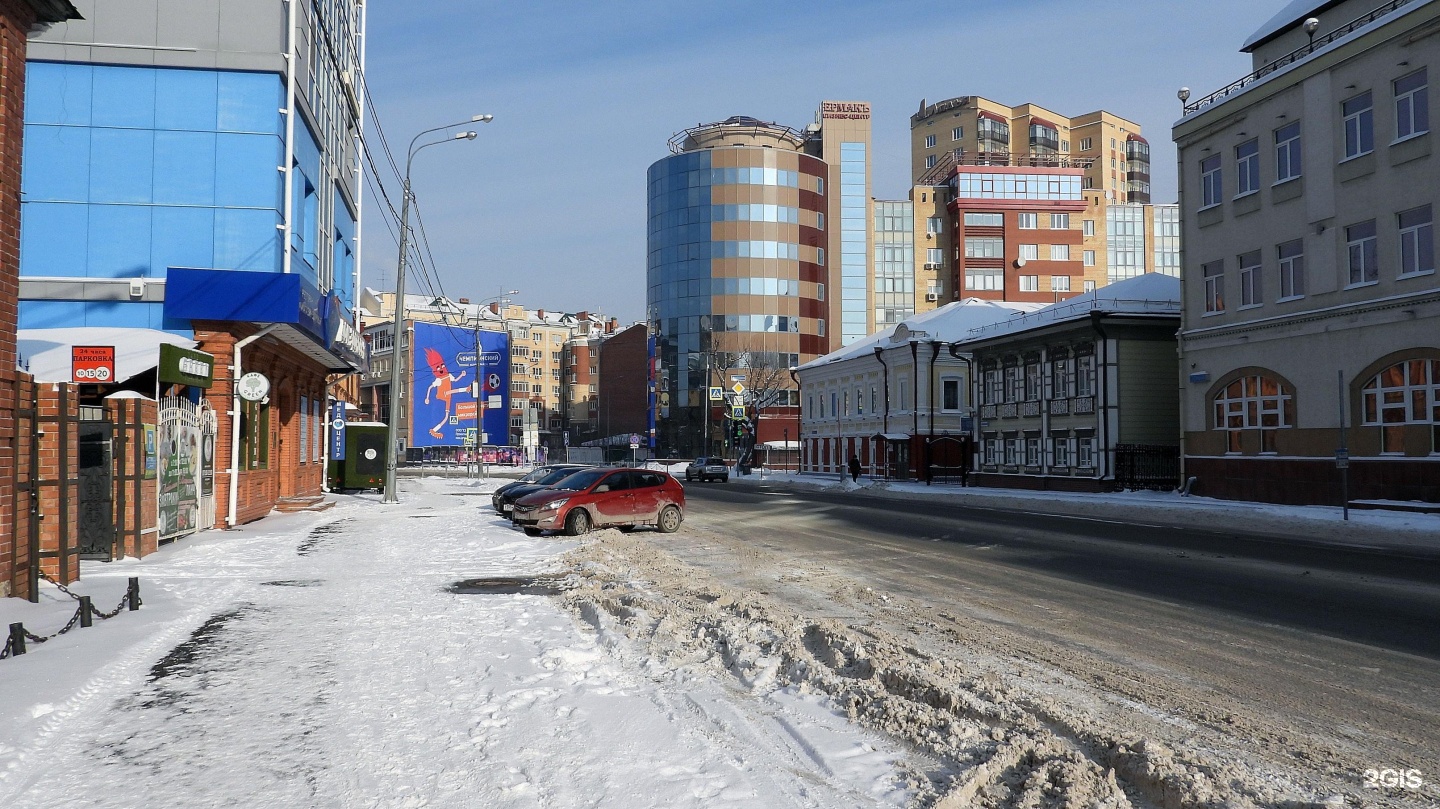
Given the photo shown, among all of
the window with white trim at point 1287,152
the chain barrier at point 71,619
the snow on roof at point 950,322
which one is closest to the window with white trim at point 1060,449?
the snow on roof at point 950,322

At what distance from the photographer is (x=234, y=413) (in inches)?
898

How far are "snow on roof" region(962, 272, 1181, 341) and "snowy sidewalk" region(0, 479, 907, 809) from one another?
35.4 metres

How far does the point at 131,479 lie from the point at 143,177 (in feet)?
40.0

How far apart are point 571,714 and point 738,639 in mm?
2501

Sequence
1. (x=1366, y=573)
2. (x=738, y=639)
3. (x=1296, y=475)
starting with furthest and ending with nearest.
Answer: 1. (x=1296, y=475)
2. (x=1366, y=573)
3. (x=738, y=639)

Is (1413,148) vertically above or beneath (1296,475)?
above

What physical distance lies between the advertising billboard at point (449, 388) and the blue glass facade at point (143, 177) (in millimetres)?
51907

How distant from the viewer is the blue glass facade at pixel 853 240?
108688 millimetres

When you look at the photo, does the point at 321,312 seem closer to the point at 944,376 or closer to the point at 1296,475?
the point at 1296,475

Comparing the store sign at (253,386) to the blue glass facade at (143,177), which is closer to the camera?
the store sign at (253,386)

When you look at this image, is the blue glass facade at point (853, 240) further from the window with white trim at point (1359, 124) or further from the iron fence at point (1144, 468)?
the window with white trim at point (1359, 124)

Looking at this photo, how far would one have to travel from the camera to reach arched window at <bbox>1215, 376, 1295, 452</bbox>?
31.3m

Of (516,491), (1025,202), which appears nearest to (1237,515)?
(516,491)

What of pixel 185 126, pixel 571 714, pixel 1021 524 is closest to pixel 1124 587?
pixel 571 714
